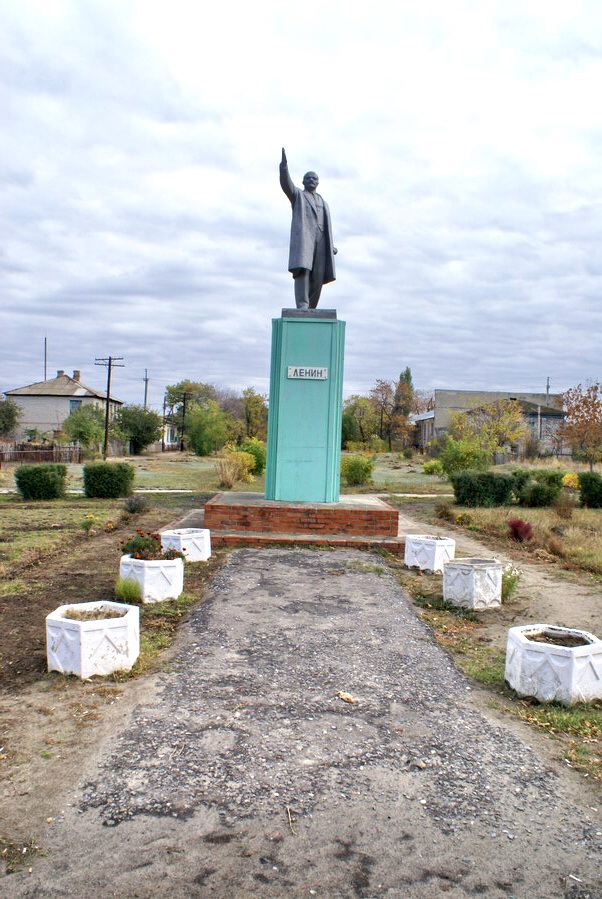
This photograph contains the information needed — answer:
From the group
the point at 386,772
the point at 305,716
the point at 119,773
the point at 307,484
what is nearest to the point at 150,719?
the point at 119,773

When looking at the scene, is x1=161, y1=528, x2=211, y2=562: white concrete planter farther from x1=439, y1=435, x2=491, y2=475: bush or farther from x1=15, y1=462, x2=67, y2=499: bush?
x1=439, y1=435, x2=491, y2=475: bush

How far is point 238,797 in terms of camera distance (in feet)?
8.80

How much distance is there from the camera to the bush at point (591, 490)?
17094 mm

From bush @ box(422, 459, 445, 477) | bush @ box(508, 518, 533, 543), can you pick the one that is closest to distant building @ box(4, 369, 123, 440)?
bush @ box(422, 459, 445, 477)

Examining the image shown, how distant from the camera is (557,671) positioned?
3771 millimetres

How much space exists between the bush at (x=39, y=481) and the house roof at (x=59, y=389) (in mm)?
39084

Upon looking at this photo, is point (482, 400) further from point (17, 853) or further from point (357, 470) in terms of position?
point (17, 853)

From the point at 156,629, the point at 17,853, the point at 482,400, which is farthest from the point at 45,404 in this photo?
the point at 17,853

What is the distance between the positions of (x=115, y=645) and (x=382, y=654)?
5.79 ft

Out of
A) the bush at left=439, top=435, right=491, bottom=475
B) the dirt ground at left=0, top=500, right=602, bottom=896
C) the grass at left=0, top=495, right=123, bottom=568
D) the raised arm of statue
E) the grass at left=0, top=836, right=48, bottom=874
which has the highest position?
the raised arm of statue

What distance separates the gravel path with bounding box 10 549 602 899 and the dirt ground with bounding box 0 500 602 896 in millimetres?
104

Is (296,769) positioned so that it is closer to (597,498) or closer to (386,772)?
(386,772)

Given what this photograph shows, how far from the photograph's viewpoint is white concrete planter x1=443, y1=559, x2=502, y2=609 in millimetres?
5949

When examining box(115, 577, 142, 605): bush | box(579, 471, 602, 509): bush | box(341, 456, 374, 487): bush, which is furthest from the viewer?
box(341, 456, 374, 487): bush
